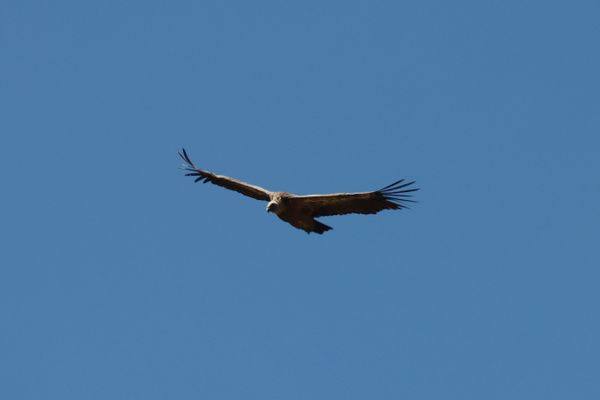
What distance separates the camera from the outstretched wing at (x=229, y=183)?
25984 mm

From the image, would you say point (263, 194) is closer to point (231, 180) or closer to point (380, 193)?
point (231, 180)

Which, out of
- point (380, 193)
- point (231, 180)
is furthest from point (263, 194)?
point (380, 193)

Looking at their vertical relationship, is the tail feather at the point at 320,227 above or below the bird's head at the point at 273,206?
below

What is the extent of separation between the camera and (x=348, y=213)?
24.2 m

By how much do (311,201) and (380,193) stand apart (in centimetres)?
169

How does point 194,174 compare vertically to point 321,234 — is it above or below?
above

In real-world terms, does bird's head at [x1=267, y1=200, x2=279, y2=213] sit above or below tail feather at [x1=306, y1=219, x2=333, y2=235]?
above

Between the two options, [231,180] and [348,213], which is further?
[231,180]

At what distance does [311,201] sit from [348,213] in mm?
878

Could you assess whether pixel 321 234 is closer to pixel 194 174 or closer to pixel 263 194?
pixel 263 194

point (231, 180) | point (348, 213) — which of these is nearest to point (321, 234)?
point (348, 213)

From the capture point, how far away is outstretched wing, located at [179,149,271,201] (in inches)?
1023

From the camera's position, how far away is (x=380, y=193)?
23.2 meters

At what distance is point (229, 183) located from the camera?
87.2 ft
